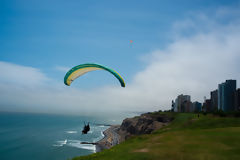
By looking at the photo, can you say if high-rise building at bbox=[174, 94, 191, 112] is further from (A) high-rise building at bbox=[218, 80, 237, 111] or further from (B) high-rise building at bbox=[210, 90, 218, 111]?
(A) high-rise building at bbox=[218, 80, 237, 111]

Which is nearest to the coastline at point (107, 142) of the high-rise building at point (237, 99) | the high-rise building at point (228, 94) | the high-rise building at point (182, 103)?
the high-rise building at point (182, 103)

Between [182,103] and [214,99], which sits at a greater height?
[214,99]

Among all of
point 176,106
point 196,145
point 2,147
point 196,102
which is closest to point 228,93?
point 196,102

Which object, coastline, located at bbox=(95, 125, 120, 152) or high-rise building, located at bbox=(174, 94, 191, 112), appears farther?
high-rise building, located at bbox=(174, 94, 191, 112)

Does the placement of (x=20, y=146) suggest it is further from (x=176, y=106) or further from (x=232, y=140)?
(x=176, y=106)

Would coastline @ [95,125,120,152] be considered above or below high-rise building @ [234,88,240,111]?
below

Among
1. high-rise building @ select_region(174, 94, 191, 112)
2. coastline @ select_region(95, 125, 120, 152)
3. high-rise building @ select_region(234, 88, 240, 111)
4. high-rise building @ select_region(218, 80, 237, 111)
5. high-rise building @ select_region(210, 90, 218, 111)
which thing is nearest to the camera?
coastline @ select_region(95, 125, 120, 152)

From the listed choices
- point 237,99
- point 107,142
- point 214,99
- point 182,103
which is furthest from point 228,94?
point 107,142

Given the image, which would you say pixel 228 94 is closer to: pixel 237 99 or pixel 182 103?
pixel 237 99

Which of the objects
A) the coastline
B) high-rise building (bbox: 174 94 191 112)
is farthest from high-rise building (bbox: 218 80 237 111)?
the coastline

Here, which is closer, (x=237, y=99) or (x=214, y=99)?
(x=237, y=99)

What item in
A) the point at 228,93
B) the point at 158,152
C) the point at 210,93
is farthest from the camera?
the point at 210,93

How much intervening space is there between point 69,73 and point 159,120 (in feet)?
248

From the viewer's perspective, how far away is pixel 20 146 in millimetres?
79750
